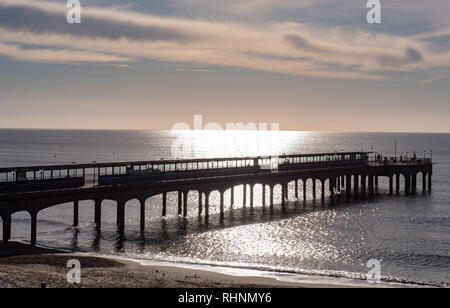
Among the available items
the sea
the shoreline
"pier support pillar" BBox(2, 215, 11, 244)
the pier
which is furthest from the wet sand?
the pier

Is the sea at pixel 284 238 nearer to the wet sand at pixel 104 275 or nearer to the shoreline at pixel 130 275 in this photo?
the shoreline at pixel 130 275

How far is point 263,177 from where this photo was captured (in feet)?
276

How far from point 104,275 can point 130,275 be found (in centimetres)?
195

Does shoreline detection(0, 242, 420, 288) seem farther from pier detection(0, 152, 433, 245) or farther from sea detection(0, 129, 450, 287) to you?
pier detection(0, 152, 433, 245)

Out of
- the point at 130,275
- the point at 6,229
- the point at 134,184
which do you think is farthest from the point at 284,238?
the point at 6,229

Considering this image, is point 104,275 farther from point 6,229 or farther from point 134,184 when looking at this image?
point 134,184

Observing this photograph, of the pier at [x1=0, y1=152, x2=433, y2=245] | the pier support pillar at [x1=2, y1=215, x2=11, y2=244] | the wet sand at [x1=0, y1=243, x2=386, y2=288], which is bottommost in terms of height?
the wet sand at [x1=0, y1=243, x2=386, y2=288]

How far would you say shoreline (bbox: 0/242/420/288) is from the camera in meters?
40.0

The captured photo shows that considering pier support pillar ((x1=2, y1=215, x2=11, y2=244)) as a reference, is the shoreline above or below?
below

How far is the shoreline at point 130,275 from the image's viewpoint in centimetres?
3997

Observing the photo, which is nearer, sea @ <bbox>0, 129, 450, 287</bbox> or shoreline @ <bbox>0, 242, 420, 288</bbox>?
shoreline @ <bbox>0, 242, 420, 288</bbox>

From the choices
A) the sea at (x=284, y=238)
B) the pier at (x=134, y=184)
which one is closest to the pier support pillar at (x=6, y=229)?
the pier at (x=134, y=184)

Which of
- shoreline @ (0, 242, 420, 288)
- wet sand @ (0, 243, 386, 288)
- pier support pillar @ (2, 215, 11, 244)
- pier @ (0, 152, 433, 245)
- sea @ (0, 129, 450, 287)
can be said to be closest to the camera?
wet sand @ (0, 243, 386, 288)
